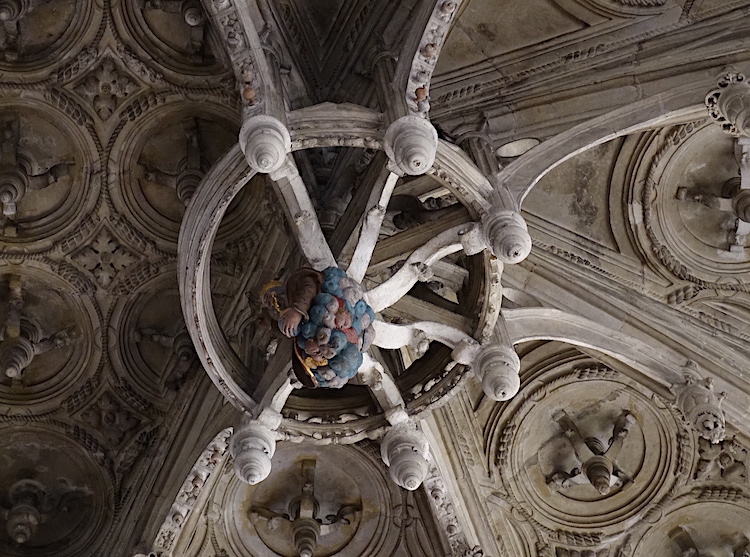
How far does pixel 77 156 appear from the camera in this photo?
33.7ft

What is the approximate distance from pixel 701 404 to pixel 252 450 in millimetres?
3609

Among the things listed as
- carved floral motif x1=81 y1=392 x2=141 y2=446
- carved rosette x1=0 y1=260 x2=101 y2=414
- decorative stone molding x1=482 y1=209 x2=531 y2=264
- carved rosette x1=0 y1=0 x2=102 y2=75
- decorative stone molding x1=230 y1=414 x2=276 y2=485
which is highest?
carved rosette x1=0 y1=0 x2=102 y2=75

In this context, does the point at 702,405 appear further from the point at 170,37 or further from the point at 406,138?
the point at 170,37

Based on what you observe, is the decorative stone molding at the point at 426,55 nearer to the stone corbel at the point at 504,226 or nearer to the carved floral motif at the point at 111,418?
the stone corbel at the point at 504,226

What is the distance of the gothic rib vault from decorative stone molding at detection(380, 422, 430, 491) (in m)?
0.02

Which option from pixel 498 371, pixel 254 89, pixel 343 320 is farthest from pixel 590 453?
pixel 254 89

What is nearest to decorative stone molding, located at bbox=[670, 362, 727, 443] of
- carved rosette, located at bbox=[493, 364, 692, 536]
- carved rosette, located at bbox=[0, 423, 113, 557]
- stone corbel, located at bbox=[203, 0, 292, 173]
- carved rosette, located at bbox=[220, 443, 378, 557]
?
carved rosette, located at bbox=[493, 364, 692, 536]

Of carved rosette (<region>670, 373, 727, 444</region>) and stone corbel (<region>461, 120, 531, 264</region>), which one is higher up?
stone corbel (<region>461, 120, 531, 264</region>)

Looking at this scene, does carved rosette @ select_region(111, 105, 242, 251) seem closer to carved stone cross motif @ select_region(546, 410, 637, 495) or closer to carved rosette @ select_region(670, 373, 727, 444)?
carved stone cross motif @ select_region(546, 410, 637, 495)

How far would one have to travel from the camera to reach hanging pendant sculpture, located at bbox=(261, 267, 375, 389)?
25.9 ft

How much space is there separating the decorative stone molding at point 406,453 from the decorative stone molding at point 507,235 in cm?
147

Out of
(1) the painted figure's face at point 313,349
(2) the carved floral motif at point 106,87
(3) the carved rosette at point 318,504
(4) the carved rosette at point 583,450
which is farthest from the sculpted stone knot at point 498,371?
(2) the carved floral motif at point 106,87

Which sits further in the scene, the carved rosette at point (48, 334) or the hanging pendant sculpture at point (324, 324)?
the carved rosette at point (48, 334)

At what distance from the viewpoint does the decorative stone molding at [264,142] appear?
7977 millimetres
